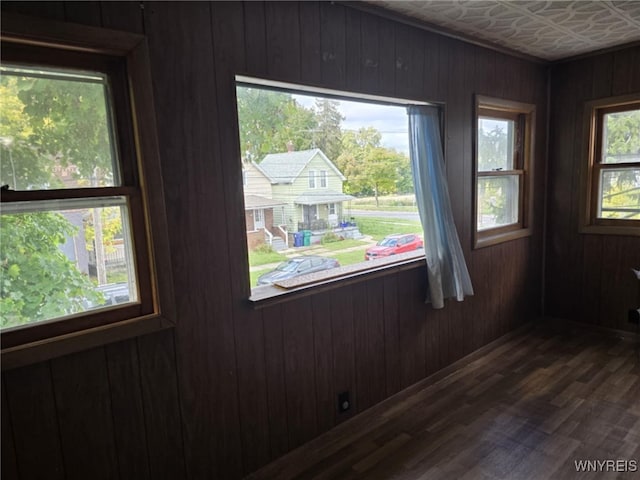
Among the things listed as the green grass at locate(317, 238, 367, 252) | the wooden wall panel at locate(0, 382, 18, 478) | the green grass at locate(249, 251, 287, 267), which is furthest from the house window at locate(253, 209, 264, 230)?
the wooden wall panel at locate(0, 382, 18, 478)

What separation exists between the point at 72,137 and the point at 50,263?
46 cm

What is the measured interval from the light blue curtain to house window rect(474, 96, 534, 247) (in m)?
0.49

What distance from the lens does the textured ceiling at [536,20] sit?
7.64 feet

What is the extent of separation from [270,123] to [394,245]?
121cm

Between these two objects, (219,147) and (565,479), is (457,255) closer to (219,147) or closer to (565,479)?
(565,479)

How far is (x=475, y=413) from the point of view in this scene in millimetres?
2549

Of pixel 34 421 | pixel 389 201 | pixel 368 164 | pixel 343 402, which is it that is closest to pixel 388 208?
pixel 389 201

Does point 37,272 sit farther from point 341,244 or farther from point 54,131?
point 341,244

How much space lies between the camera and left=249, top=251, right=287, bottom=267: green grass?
2.06 m

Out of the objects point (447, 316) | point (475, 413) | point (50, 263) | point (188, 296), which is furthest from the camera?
point (447, 316)

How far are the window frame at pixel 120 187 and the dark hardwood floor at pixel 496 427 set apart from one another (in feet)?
3.49

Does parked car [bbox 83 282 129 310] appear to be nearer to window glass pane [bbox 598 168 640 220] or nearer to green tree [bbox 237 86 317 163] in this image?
green tree [bbox 237 86 317 163]

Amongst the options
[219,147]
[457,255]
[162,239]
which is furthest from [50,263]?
[457,255]

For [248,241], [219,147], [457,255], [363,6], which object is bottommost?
[457,255]
